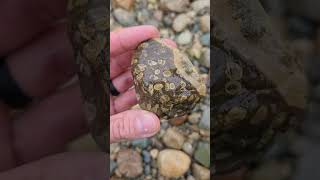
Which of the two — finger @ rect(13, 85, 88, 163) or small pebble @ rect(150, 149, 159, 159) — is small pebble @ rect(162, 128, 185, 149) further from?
finger @ rect(13, 85, 88, 163)

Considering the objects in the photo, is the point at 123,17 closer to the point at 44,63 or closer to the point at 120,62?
the point at 120,62

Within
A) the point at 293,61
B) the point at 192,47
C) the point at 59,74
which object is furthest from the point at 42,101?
the point at 192,47

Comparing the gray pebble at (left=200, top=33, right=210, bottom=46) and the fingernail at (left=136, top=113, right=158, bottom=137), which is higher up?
the fingernail at (left=136, top=113, right=158, bottom=137)

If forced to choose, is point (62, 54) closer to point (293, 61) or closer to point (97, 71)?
point (97, 71)

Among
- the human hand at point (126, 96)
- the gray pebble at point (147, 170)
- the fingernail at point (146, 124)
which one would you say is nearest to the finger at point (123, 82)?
the human hand at point (126, 96)

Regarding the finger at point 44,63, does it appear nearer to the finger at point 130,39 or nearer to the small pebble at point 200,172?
the finger at point 130,39

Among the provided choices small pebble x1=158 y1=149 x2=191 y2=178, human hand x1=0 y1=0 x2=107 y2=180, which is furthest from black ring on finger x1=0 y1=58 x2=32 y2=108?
small pebble x1=158 y1=149 x2=191 y2=178
